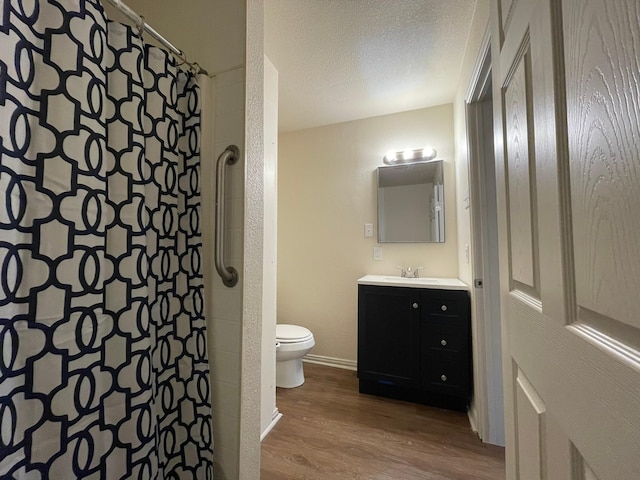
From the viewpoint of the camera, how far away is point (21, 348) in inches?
22.0

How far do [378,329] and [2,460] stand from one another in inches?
72.9

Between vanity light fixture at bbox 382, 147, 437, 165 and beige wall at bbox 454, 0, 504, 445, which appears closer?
beige wall at bbox 454, 0, 504, 445

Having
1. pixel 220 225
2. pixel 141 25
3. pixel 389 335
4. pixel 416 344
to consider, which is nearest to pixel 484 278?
pixel 416 344

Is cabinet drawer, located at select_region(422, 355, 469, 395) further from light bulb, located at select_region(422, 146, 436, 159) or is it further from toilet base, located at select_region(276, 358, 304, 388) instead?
light bulb, located at select_region(422, 146, 436, 159)

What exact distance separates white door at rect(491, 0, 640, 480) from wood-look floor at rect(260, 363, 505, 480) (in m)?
0.91

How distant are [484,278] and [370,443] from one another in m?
1.16

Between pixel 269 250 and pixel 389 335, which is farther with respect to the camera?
pixel 389 335

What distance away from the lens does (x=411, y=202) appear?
2432 millimetres

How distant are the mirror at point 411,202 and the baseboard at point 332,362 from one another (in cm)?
118

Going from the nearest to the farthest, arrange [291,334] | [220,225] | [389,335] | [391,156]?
1. [220,225]
2. [389,335]
3. [291,334]
4. [391,156]

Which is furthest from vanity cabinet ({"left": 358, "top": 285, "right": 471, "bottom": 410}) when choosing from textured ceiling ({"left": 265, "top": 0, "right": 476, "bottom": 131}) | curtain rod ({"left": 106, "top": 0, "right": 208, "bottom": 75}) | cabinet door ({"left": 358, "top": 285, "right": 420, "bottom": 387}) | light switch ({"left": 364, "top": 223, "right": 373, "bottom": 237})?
curtain rod ({"left": 106, "top": 0, "right": 208, "bottom": 75})

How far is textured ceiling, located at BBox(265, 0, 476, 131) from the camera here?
4.69 feet

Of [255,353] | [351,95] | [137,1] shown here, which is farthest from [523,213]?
[351,95]

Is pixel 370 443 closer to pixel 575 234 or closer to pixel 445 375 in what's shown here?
pixel 445 375
